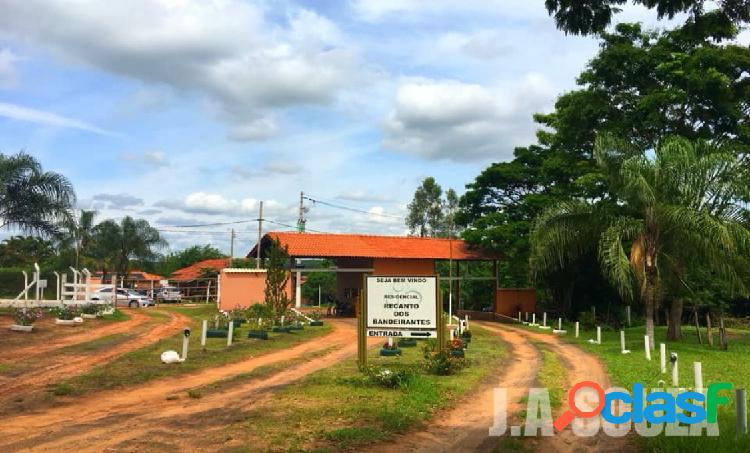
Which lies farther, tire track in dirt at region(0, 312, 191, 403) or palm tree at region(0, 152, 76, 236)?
palm tree at region(0, 152, 76, 236)

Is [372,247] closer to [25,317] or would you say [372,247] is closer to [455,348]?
[25,317]

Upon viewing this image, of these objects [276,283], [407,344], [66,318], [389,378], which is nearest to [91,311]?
[66,318]

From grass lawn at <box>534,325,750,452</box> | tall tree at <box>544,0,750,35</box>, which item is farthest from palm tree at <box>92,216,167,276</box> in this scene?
tall tree at <box>544,0,750,35</box>

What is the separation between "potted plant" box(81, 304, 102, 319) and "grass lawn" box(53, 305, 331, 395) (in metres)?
6.20

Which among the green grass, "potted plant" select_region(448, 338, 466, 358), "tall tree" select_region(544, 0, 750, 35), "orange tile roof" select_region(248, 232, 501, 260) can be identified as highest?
"tall tree" select_region(544, 0, 750, 35)

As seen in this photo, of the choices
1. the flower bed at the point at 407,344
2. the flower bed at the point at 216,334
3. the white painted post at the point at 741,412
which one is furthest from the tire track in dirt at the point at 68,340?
the white painted post at the point at 741,412

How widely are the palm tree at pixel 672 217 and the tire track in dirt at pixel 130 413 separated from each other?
10.7m

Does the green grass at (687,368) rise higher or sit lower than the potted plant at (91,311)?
lower

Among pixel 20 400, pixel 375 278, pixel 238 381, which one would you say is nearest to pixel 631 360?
pixel 375 278

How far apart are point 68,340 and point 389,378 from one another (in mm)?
11380

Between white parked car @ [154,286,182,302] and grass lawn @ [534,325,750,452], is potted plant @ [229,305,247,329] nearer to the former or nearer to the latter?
grass lawn @ [534,325,750,452]

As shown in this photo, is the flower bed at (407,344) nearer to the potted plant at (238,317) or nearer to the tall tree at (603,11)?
the potted plant at (238,317)

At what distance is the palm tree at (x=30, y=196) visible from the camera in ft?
77.8

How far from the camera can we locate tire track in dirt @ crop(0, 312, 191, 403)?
421 inches
